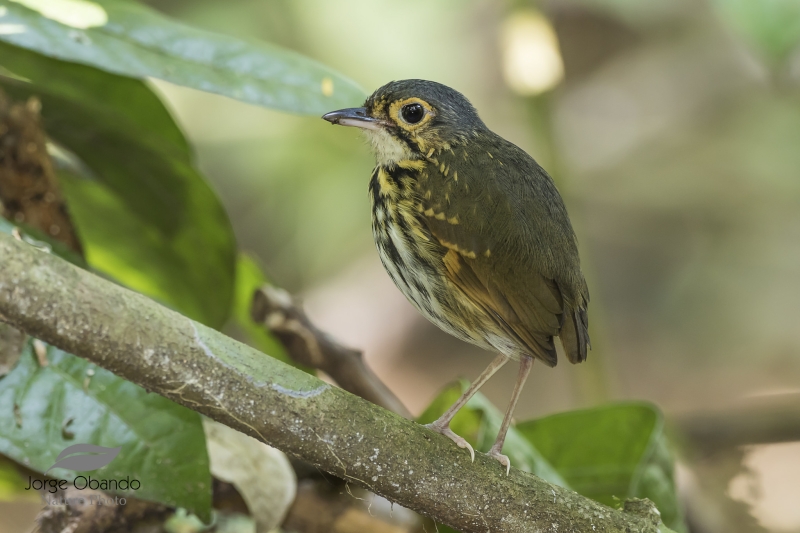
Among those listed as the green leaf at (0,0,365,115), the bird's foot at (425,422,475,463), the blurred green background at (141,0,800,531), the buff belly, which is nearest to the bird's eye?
the green leaf at (0,0,365,115)

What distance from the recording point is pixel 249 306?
282 cm

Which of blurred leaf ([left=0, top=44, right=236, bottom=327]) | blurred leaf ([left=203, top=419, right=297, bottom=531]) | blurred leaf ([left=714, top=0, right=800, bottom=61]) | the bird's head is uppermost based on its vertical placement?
blurred leaf ([left=714, top=0, right=800, bottom=61])

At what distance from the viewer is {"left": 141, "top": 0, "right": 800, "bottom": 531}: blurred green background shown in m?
5.50

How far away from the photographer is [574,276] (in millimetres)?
1965

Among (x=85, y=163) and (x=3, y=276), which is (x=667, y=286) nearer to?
(x=85, y=163)

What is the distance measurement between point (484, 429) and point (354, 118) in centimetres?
86

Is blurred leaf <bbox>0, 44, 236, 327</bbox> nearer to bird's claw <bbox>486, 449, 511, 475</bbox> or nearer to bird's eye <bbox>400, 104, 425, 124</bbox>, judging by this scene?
bird's eye <bbox>400, 104, 425, 124</bbox>

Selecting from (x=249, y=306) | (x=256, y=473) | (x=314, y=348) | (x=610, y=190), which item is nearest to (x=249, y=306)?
(x=249, y=306)

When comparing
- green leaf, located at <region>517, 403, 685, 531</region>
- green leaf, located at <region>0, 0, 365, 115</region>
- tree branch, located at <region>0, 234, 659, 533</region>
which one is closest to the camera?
tree branch, located at <region>0, 234, 659, 533</region>

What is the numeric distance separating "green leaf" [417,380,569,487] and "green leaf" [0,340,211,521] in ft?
2.25

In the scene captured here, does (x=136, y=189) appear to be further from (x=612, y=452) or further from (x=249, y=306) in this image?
(x=612, y=452)

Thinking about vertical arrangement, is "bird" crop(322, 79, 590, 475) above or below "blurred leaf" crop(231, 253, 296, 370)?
above

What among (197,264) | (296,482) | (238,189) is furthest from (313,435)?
(238,189)

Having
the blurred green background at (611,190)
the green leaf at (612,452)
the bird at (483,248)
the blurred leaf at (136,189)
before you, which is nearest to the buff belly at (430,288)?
the bird at (483,248)
